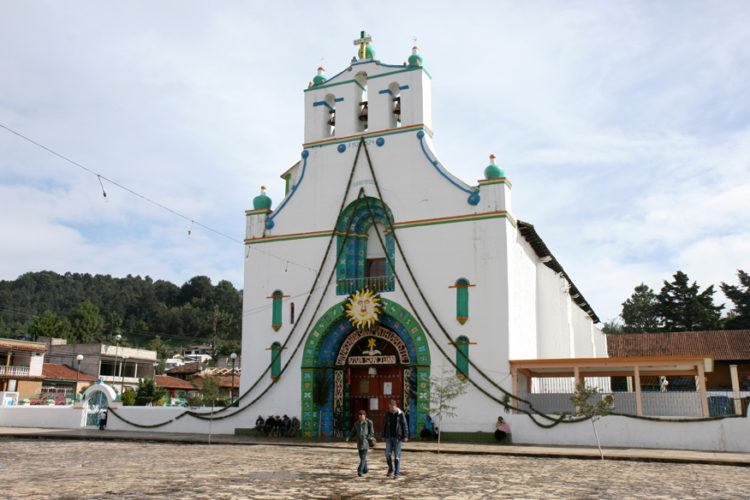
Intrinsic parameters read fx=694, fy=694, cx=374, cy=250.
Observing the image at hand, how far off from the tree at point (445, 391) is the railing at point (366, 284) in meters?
3.77

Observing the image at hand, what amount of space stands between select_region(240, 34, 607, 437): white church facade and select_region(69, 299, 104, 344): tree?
64.2 m

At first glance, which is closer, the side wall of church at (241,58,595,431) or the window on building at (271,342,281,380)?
the side wall of church at (241,58,595,431)

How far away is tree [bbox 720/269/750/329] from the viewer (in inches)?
2346

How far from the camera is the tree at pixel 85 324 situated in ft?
276

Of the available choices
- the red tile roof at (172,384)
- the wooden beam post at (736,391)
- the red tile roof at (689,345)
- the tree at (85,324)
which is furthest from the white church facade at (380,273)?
the tree at (85,324)

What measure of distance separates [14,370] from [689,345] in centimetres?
4578

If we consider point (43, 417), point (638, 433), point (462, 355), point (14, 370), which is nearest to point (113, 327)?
point (14, 370)

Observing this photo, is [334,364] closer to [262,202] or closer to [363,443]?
[262,202]

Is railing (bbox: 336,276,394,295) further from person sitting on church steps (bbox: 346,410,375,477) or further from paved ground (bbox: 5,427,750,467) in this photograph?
person sitting on church steps (bbox: 346,410,375,477)

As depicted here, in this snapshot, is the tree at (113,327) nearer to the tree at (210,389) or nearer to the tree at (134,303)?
the tree at (134,303)

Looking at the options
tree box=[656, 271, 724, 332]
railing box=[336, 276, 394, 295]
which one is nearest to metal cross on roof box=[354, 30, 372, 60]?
railing box=[336, 276, 394, 295]

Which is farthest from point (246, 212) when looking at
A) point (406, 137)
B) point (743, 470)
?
point (743, 470)

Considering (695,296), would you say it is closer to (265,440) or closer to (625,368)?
(625,368)

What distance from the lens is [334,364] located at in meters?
26.2
